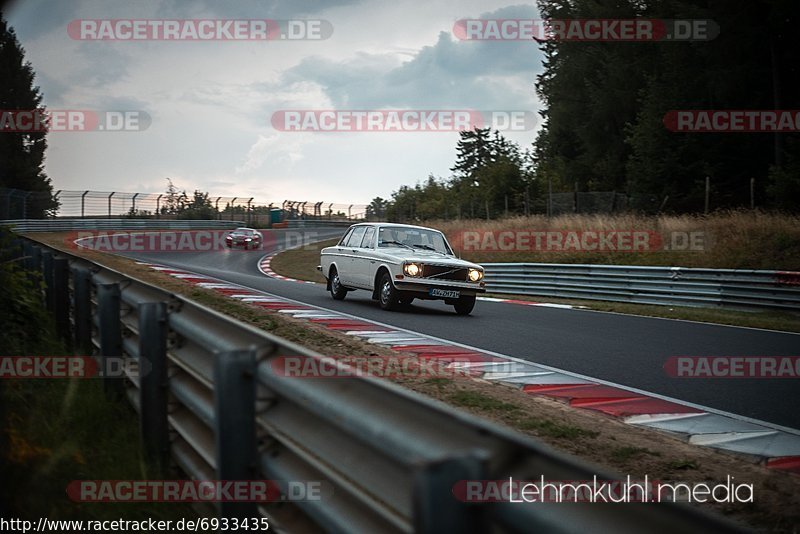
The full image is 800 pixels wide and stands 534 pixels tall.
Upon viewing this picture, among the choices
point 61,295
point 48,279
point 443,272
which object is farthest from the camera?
point 443,272

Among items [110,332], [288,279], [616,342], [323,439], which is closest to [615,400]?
[616,342]

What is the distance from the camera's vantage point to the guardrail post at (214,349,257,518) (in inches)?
113

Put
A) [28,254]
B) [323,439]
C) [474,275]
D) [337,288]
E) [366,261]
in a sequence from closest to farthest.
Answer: [323,439], [28,254], [474,275], [366,261], [337,288]

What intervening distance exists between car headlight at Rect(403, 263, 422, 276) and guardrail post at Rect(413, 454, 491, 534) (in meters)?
11.9

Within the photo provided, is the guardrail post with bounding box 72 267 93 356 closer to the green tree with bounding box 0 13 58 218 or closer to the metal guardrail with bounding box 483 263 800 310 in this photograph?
the metal guardrail with bounding box 483 263 800 310

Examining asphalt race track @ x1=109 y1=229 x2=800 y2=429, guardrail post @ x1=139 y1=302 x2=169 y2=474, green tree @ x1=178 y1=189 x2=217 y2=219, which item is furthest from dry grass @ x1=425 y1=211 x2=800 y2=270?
green tree @ x1=178 y1=189 x2=217 y2=219

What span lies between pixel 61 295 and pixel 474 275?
7.75 meters

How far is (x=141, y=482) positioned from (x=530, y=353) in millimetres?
6444

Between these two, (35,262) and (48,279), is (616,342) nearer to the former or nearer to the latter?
(48,279)

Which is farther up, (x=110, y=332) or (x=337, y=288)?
(x=110, y=332)

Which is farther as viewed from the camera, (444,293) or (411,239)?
(411,239)

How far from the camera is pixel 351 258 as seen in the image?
15469 mm

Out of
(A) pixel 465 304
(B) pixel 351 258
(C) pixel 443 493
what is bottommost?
(A) pixel 465 304

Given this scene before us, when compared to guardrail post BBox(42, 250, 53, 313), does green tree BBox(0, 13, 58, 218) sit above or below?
above
